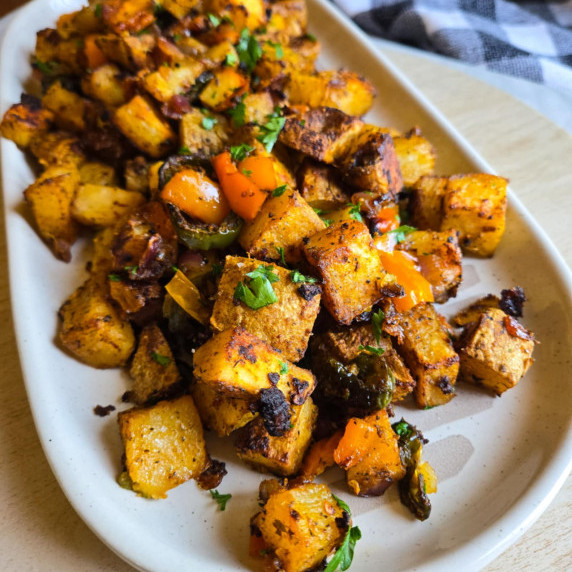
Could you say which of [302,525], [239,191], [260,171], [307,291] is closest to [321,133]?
[260,171]

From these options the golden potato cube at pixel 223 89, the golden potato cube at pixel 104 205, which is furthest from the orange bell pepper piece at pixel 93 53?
the golden potato cube at pixel 104 205

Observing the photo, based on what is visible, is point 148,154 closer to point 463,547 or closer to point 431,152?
point 431,152

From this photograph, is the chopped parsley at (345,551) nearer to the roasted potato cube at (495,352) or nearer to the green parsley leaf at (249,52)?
the roasted potato cube at (495,352)

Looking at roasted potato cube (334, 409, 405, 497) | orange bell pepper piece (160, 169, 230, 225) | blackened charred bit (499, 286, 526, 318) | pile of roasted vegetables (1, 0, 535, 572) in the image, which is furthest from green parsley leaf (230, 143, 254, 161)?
blackened charred bit (499, 286, 526, 318)

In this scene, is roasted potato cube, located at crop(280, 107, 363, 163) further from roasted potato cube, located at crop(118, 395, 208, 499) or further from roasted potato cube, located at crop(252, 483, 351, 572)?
roasted potato cube, located at crop(252, 483, 351, 572)

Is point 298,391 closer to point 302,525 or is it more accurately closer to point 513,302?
point 302,525
